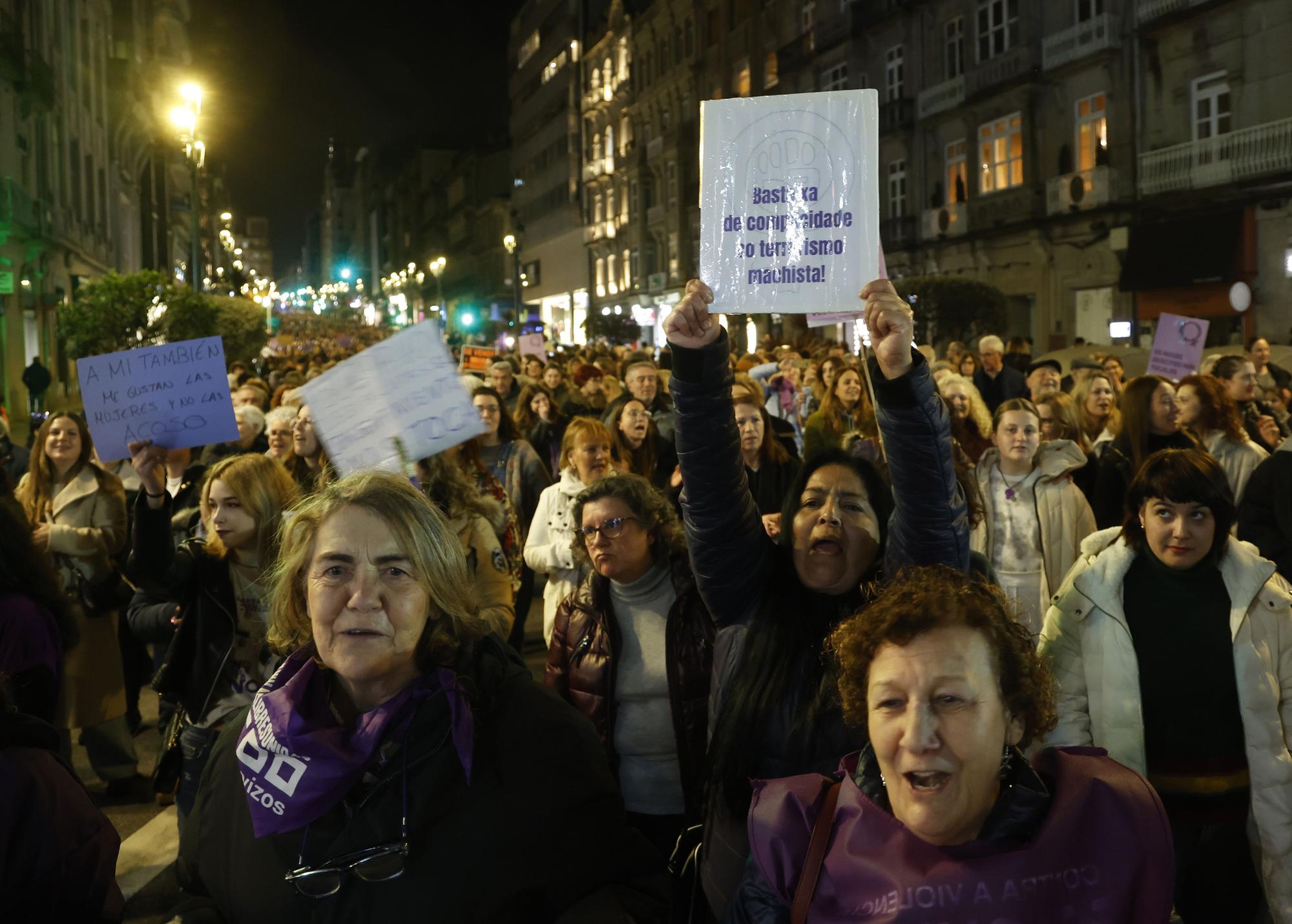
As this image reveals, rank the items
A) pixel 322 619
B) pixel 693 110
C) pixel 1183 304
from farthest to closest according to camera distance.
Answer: pixel 693 110 < pixel 1183 304 < pixel 322 619

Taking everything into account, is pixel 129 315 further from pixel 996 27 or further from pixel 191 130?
pixel 996 27

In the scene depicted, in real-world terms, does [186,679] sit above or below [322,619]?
below

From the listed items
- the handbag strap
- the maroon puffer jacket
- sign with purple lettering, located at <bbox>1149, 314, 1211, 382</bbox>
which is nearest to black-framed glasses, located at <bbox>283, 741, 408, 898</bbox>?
the handbag strap

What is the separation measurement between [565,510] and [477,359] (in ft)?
29.7

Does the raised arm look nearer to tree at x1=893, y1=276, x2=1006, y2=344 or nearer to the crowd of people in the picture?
the crowd of people

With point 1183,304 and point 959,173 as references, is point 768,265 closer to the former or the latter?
point 1183,304

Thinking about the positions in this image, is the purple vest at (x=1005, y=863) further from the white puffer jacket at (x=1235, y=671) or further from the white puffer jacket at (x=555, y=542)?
the white puffer jacket at (x=555, y=542)

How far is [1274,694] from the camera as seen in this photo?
400 centimetres

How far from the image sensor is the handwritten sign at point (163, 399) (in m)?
5.74

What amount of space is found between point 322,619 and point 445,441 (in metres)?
1.59

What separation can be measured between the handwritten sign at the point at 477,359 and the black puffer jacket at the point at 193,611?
1045 cm

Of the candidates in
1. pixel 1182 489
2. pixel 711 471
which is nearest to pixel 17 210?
pixel 711 471

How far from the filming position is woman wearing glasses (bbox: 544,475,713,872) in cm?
405

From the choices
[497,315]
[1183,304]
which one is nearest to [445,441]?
[1183,304]
